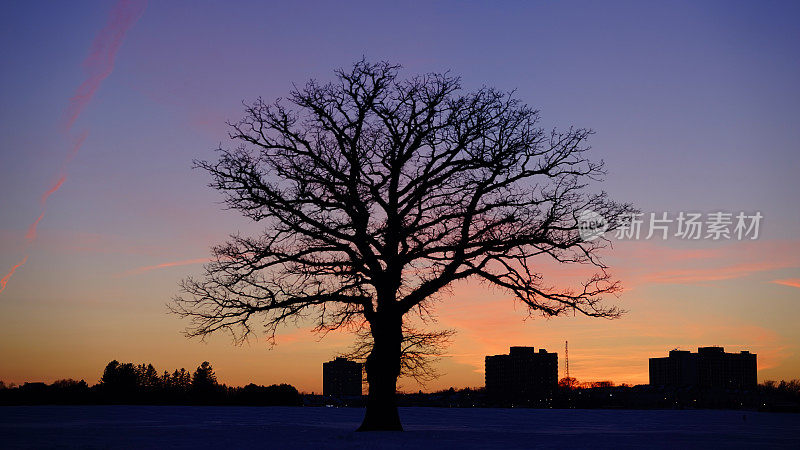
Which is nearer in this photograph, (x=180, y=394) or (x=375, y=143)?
(x=375, y=143)

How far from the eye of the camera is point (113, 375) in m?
158

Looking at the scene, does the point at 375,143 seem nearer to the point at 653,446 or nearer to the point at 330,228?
the point at 330,228

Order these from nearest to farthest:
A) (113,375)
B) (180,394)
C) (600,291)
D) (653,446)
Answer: (653,446), (600,291), (180,394), (113,375)

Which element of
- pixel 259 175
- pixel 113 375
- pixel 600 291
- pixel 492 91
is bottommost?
pixel 113 375

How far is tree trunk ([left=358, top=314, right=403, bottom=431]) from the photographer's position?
32.0 metres

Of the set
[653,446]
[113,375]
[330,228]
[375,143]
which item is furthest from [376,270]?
[113,375]

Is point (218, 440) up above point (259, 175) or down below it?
below

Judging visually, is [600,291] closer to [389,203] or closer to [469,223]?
[469,223]

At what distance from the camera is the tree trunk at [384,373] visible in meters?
32.0

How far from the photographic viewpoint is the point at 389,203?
3209cm

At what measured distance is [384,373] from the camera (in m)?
32.1

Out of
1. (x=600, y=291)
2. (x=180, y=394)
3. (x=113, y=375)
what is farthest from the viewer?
(x=113, y=375)

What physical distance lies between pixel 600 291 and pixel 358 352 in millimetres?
10026

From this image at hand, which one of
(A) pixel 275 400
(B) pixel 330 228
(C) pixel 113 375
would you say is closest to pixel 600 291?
(B) pixel 330 228
